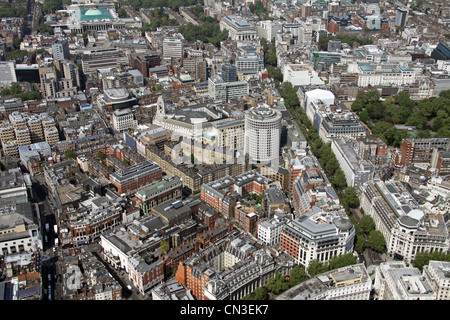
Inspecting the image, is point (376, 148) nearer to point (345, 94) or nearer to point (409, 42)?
point (345, 94)

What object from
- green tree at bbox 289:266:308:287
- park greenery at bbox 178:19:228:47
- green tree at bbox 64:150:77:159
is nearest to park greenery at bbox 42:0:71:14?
park greenery at bbox 178:19:228:47

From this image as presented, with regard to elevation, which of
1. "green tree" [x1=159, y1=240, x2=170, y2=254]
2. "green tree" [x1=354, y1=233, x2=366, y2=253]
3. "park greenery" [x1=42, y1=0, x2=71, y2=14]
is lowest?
"green tree" [x1=354, y1=233, x2=366, y2=253]

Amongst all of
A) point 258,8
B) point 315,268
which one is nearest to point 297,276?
point 315,268

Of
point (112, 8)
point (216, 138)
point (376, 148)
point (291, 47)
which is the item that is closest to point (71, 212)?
point (216, 138)

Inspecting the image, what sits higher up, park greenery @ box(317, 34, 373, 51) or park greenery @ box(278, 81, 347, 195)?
park greenery @ box(317, 34, 373, 51)

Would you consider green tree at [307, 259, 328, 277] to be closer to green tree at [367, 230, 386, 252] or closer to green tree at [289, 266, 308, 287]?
green tree at [289, 266, 308, 287]
